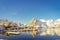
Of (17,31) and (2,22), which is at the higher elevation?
(2,22)

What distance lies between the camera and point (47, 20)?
571 cm

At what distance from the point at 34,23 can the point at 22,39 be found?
3.17ft

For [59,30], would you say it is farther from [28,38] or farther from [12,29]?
[12,29]

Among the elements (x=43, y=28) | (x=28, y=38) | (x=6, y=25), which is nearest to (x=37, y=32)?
(x=43, y=28)

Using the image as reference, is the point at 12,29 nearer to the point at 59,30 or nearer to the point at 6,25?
the point at 6,25

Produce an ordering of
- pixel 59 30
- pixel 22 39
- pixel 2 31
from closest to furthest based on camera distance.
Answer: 1. pixel 22 39
2. pixel 2 31
3. pixel 59 30

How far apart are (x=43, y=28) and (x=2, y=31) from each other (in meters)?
1.56

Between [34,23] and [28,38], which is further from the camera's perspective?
[34,23]

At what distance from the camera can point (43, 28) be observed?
19.8ft

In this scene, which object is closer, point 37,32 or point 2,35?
point 2,35

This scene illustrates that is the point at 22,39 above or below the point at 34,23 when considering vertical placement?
below

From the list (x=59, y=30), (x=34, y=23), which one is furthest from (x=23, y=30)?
(x=59, y=30)

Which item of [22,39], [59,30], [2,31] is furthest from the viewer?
[59,30]

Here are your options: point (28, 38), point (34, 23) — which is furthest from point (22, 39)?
point (34, 23)
